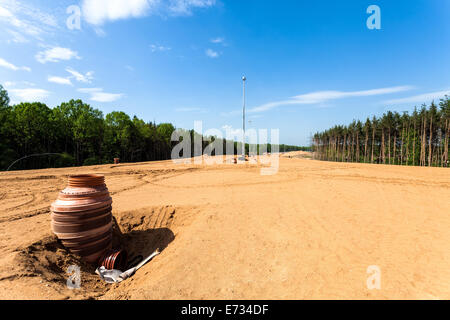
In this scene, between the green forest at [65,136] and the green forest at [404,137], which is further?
the green forest at [404,137]

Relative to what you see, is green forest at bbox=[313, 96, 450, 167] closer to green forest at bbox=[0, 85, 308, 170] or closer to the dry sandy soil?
the dry sandy soil

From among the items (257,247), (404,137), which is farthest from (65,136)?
(404,137)

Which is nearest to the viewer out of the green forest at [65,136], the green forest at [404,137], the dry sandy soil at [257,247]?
the dry sandy soil at [257,247]

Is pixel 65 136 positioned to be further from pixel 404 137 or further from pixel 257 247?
pixel 404 137

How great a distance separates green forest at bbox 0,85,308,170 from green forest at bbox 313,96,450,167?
176 feet

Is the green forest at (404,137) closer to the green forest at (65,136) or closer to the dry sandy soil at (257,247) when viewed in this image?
the dry sandy soil at (257,247)

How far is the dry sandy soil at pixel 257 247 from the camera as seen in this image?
3209 millimetres

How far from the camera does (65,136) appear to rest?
3228 centimetres

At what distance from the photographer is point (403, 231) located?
201 inches

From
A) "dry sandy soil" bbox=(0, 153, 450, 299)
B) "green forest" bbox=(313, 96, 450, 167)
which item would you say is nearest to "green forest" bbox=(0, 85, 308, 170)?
"dry sandy soil" bbox=(0, 153, 450, 299)

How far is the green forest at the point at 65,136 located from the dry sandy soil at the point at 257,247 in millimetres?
22477

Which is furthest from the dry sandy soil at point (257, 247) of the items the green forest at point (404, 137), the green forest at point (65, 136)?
the green forest at point (404, 137)

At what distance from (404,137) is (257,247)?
51723mm
